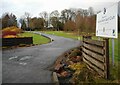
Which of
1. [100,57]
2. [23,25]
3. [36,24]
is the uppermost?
[36,24]

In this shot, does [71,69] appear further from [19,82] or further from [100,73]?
[19,82]

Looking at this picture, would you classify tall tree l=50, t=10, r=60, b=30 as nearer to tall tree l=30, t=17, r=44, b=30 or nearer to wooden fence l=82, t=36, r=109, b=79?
tall tree l=30, t=17, r=44, b=30

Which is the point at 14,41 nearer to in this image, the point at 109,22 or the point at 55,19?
the point at 109,22

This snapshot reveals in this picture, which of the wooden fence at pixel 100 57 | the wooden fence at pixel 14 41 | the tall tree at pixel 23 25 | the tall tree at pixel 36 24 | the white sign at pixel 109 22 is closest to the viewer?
the wooden fence at pixel 100 57

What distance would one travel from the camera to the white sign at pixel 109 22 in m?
8.45

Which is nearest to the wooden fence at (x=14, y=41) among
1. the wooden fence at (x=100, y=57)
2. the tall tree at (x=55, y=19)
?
the wooden fence at (x=100, y=57)

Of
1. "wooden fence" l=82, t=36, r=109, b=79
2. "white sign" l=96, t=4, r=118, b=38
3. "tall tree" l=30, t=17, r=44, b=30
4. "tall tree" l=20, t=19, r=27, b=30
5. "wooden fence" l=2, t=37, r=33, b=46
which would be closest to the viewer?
"wooden fence" l=82, t=36, r=109, b=79

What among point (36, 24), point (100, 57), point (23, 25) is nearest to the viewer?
point (100, 57)

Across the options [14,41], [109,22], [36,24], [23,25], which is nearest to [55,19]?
[36,24]

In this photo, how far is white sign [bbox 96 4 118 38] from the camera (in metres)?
8.45

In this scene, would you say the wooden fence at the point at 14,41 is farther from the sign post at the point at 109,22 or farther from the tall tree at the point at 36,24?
the tall tree at the point at 36,24

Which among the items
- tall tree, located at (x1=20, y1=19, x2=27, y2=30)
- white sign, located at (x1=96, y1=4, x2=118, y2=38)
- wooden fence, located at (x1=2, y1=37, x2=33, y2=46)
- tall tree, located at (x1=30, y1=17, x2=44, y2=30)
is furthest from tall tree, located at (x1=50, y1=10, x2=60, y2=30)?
white sign, located at (x1=96, y1=4, x2=118, y2=38)

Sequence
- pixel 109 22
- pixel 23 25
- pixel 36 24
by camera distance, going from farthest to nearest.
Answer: pixel 23 25 → pixel 36 24 → pixel 109 22

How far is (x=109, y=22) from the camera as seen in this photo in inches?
361
